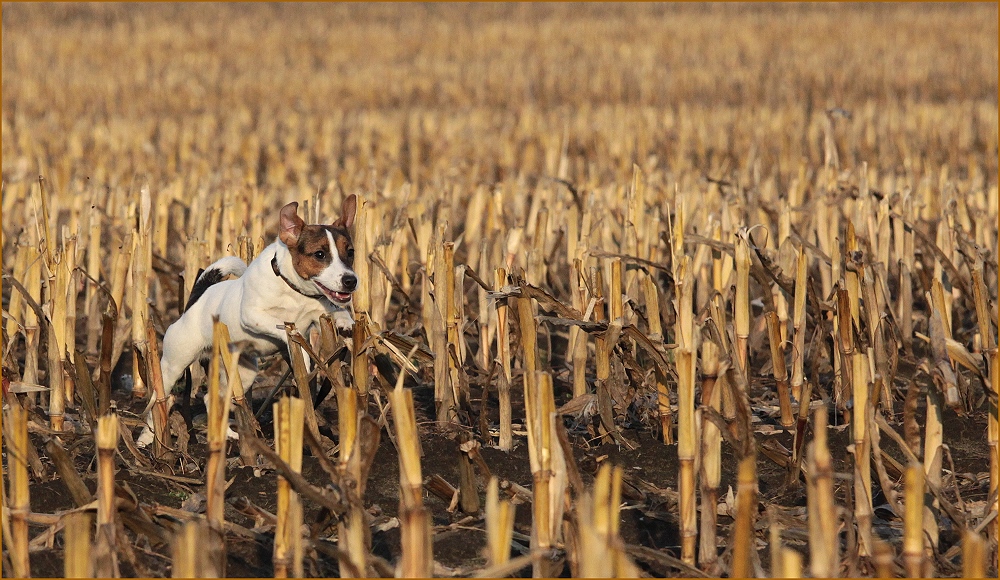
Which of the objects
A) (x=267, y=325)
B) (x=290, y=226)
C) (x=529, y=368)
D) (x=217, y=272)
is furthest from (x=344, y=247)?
(x=529, y=368)

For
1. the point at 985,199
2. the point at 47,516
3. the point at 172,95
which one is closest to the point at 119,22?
the point at 172,95

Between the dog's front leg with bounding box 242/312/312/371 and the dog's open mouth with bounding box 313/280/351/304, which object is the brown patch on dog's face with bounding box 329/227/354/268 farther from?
the dog's front leg with bounding box 242/312/312/371

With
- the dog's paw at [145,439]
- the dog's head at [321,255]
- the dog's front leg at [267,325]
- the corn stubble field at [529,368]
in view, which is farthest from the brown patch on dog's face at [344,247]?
the dog's paw at [145,439]

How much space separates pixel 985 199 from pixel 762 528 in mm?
5732

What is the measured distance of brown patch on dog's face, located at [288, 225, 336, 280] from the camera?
4891mm

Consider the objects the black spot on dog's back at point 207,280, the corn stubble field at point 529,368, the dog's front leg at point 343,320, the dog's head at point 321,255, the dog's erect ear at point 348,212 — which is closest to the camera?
the corn stubble field at point 529,368

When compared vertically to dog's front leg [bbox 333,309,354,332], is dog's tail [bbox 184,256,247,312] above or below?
above

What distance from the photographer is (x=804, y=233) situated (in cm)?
780

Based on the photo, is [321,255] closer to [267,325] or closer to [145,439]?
[267,325]

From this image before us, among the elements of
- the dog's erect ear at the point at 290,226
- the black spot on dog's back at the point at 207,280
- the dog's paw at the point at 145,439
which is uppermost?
the dog's erect ear at the point at 290,226

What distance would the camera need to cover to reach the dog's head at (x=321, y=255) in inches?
191

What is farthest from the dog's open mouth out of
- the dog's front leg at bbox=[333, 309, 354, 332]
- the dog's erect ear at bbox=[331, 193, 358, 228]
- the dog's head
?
the dog's erect ear at bbox=[331, 193, 358, 228]

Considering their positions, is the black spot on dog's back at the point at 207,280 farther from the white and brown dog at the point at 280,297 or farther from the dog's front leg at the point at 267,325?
the dog's front leg at the point at 267,325

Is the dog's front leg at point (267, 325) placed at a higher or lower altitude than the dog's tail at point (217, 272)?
lower
